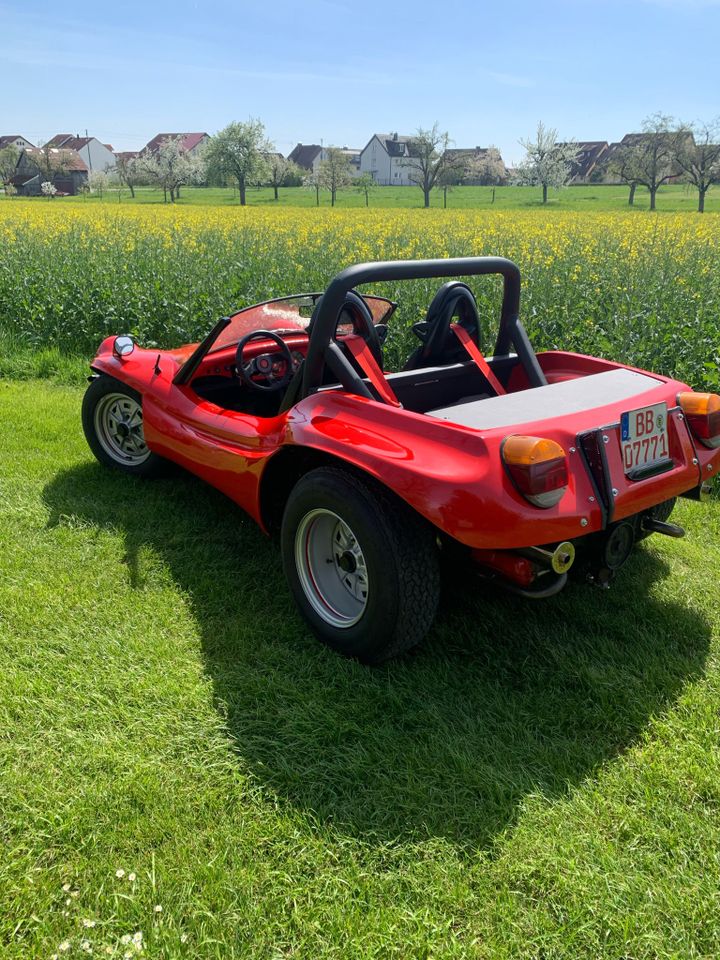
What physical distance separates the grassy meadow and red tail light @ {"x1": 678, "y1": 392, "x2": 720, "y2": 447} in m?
0.80

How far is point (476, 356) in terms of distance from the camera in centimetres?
351

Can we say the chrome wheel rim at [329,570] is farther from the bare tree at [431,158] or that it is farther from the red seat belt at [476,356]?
the bare tree at [431,158]

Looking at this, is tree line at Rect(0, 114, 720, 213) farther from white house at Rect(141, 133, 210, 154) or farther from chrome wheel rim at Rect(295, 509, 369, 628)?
chrome wheel rim at Rect(295, 509, 369, 628)

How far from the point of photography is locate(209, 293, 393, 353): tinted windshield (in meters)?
3.88

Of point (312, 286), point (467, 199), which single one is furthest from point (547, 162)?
point (312, 286)

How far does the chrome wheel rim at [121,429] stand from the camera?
15.2 ft

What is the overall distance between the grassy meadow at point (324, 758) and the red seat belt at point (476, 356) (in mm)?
991

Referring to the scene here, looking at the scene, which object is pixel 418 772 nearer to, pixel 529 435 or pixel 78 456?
pixel 529 435

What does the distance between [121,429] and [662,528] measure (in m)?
3.30

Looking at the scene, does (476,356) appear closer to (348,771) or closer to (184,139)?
(348,771)

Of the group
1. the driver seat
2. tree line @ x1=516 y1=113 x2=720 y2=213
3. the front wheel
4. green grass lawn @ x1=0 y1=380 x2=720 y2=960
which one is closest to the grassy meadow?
green grass lawn @ x1=0 y1=380 x2=720 y2=960

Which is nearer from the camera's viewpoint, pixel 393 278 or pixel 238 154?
pixel 393 278

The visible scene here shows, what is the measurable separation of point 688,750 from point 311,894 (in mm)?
1311

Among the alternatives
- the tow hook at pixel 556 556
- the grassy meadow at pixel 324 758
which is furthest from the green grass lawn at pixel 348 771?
the tow hook at pixel 556 556
